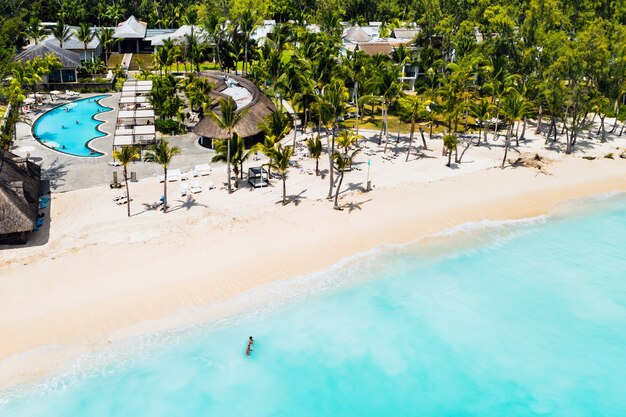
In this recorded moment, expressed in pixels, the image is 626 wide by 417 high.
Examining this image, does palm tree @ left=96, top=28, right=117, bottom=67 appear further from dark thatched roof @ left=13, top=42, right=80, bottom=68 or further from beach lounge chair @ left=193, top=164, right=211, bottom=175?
A: beach lounge chair @ left=193, top=164, right=211, bottom=175

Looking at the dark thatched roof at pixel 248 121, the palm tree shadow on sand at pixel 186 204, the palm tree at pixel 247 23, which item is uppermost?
the palm tree at pixel 247 23

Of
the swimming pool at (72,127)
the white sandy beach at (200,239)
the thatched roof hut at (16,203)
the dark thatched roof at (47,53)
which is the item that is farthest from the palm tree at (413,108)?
the dark thatched roof at (47,53)

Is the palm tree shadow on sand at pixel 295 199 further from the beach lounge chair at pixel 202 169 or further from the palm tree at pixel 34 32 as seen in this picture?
the palm tree at pixel 34 32

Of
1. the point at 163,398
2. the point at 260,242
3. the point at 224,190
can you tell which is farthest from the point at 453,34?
the point at 163,398

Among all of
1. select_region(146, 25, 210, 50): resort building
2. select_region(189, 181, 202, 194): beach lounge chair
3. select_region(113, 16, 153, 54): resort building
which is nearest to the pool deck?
select_region(189, 181, 202, 194): beach lounge chair

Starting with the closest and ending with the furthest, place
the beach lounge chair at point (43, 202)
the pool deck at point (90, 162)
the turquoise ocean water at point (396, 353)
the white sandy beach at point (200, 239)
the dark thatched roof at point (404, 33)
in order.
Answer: the turquoise ocean water at point (396, 353)
the white sandy beach at point (200, 239)
the beach lounge chair at point (43, 202)
the pool deck at point (90, 162)
the dark thatched roof at point (404, 33)

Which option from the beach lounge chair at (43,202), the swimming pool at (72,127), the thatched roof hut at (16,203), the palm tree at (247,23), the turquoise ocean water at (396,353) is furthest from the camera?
the palm tree at (247,23)

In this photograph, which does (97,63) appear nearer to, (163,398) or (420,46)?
(420,46)
